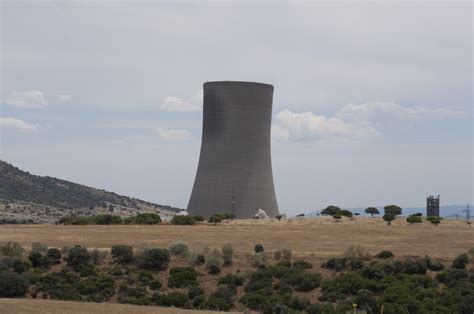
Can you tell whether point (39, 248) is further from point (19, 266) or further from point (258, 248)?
point (258, 248)

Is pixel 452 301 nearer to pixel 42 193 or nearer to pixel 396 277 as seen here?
pixel 396 277

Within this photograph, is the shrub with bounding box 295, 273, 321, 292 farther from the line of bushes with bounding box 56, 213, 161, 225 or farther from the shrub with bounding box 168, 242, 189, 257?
the line of bushes with bounding box 56, 213, 161, 225

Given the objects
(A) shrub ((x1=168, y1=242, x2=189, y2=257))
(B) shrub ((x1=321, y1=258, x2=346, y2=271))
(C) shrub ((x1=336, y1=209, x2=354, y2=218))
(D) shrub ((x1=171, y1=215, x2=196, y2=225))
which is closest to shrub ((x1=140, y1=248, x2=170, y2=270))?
(A) shrub ((x1=168, y1=242, x2=189, y2=257))

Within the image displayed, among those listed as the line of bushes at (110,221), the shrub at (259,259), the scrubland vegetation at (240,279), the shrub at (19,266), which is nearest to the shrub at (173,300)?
the scrubland vegetation at (240,279)

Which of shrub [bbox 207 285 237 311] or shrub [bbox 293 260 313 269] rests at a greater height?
shrub [bbox 293 260 313 269]

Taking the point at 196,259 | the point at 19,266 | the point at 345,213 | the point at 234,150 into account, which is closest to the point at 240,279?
the point at 196,259

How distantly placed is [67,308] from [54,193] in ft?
211

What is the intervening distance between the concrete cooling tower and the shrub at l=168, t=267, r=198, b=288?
17.5 meters

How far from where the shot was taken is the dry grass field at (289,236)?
29.3m

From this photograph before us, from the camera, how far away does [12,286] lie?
72.3ft

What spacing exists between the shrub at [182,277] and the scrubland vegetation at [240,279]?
3 cm

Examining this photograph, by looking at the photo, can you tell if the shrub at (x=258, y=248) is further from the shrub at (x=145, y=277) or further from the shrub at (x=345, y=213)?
the shrub at (x=345, y=213)

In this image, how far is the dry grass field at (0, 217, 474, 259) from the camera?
1155 inches

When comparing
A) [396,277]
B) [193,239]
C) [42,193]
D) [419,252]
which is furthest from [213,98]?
[42,193]
